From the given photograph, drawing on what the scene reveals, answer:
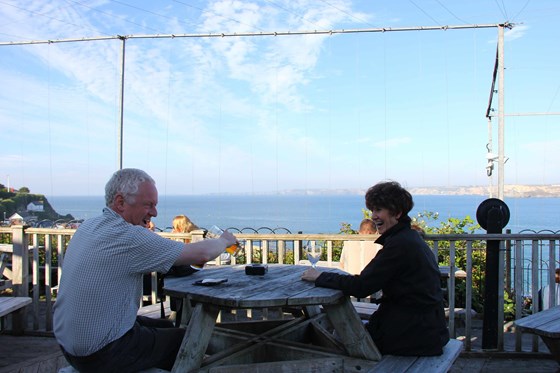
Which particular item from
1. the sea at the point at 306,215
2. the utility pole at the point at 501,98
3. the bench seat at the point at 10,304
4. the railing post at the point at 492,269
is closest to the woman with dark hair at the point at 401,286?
the railing post at the point at 492,269

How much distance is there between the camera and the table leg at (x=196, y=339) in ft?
6.90

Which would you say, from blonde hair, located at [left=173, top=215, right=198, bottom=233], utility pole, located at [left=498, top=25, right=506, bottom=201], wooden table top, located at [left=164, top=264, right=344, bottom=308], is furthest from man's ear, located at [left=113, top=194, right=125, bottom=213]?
utility pole, located at [left=498, top=25, right=506, bottom=201]

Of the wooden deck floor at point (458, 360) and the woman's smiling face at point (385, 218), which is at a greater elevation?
the woman's smiling face at point (385, 218)

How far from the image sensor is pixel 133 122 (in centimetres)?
917

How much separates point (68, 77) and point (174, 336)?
14.1m

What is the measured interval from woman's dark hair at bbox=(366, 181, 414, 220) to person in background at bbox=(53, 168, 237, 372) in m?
0.92

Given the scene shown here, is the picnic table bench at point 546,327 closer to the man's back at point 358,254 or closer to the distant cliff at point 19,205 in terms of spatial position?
the man's back at point 358,254

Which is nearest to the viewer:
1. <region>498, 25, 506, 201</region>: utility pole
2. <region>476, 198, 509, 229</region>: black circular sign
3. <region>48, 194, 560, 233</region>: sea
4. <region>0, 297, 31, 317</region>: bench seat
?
<region>0, 297, 31, 317</region>: bench seat

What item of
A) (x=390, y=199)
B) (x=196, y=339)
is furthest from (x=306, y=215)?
(x=196, y=339)

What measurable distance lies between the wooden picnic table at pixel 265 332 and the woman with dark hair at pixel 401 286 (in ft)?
0.34

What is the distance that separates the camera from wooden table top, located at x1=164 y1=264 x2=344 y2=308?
2045 mm

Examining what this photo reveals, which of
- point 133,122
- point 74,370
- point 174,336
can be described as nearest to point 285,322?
point 174,336

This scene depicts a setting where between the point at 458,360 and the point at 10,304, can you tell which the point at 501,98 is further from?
the point at 10,304

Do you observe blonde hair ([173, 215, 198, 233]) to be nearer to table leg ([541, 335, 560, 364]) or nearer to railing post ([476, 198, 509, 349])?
railing post ([476, 198, 509, 349])
